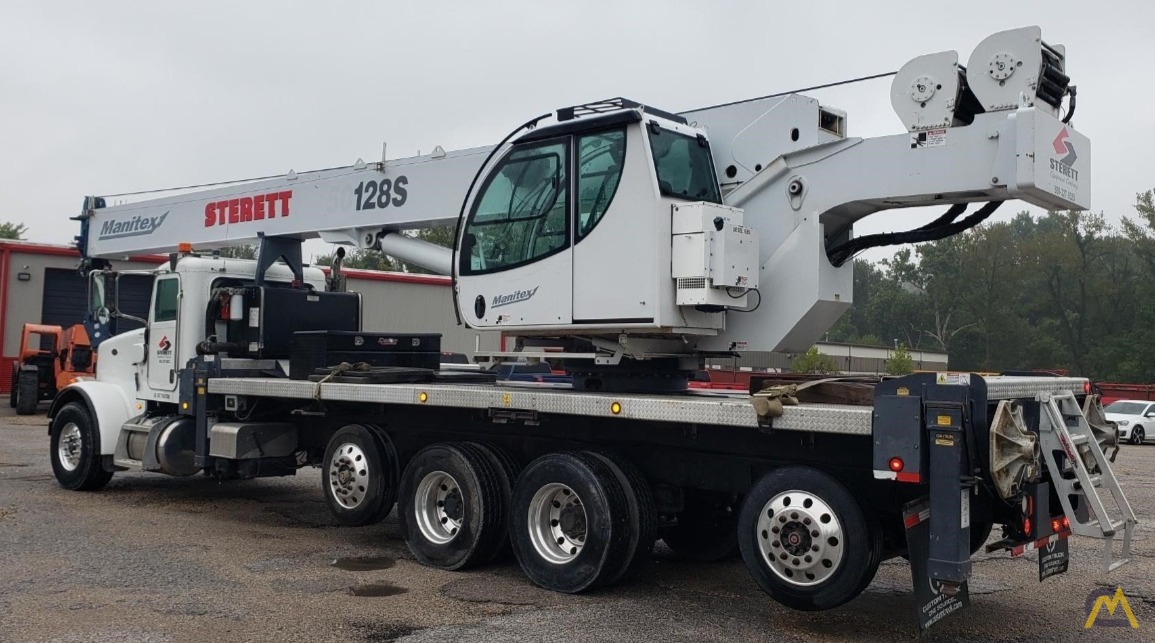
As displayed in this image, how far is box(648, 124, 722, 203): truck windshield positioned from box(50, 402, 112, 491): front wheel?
7.73 meters

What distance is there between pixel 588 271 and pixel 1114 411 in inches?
1046

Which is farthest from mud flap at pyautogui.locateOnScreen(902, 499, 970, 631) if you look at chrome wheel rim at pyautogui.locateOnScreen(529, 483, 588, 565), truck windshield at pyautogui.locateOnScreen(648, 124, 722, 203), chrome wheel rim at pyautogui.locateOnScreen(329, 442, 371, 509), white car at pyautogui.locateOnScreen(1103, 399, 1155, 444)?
white car at pyautogui.locateOnScreen(1103, 399, 1155, 444)

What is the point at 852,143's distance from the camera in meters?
7.59

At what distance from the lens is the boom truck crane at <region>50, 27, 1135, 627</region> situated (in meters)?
6.33

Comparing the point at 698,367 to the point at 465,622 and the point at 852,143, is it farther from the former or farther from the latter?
the point at 465,622

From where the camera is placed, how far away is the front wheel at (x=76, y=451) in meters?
12.1

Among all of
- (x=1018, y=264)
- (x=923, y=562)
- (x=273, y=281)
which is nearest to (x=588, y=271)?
(x=923, y=562)

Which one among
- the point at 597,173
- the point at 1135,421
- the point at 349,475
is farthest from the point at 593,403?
the point at 1135,421

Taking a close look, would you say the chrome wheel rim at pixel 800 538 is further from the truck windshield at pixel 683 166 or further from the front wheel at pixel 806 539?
the truck windshield at pixel 683 166

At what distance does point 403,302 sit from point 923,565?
26.8 m

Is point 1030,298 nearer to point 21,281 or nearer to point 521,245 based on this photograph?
point 21,281

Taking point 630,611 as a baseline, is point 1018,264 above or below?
above

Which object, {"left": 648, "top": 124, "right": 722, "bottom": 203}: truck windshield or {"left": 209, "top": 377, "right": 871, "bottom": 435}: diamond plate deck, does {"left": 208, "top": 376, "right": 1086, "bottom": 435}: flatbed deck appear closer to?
{"left": 209, "top": 377, "right": 871, "bottom": 435}: diamond plate deck

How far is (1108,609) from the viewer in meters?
7.81
